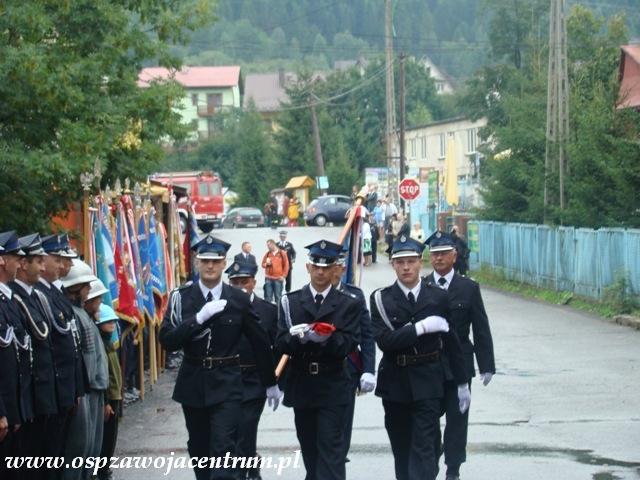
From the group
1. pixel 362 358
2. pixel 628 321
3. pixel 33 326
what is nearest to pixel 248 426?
pixel 362 358

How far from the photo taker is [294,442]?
44.7 feet

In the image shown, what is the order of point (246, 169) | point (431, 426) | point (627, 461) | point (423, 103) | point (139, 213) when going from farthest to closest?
point (423, 103) → point (246, 169) → point (139, 213) → point (627, 461) → point (431, 426)

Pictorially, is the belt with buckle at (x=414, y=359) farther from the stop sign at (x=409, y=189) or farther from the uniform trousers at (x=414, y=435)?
the stop sign at (x=409, y=189)

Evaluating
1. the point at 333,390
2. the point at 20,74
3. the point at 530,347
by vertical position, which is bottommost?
the point at 530,347

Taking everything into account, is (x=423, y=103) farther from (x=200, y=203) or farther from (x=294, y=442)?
(x=294, y=442)

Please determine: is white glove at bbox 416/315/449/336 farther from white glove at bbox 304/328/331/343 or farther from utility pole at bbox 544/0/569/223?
utility pole at bbox 544/0/569/223

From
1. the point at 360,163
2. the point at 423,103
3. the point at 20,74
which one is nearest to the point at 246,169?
the point at 360,163

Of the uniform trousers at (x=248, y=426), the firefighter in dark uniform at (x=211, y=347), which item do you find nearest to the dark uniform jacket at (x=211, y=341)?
the firefighter in dark uniform at (x=211, y=347)

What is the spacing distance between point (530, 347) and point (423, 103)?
115 m

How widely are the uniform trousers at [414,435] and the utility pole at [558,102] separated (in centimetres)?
2343

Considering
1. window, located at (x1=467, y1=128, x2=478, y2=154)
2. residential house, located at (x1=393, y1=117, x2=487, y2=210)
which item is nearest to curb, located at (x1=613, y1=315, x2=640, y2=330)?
residential house, located at (x1=393, y1=117, x2=487, y2=210)

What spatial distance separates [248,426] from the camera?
10.6 metres

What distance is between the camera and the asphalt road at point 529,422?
1195cm

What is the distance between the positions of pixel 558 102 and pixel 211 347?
24967 mm
